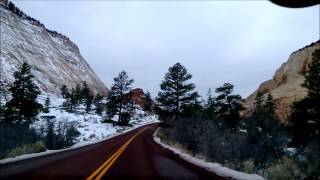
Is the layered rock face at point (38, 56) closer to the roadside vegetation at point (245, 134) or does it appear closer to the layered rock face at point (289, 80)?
the layered rock face at point (289, 80)

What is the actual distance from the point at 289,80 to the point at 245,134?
7996cm

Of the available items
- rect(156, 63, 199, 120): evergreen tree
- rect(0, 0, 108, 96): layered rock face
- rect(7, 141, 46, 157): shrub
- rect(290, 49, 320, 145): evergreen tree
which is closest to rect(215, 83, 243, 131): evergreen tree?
rect(156, 63, 199, 120): evergreen tree

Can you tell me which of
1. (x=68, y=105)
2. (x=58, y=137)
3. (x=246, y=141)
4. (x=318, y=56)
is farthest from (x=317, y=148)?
(x=68, y=105)

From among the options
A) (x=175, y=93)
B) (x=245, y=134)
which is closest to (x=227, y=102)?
(x=175, y=93)

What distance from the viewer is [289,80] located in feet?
309

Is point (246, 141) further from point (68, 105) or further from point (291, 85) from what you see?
point (68, 105)

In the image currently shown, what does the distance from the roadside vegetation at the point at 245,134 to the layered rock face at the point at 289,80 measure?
19935 mm

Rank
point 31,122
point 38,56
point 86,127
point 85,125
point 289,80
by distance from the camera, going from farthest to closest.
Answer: point 38,56, point 289,80, point 85,125, point 86,127, point 31,122

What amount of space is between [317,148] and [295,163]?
89 cm

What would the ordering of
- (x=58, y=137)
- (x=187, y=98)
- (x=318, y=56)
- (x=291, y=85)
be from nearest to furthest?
(x=58, y=137) < (x=318, y=56) < (x=187, y=98) < (x=291, y=85)

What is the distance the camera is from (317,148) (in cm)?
891

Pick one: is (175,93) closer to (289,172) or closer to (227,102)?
(227,102)

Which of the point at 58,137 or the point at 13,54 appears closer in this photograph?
the point at 58,137

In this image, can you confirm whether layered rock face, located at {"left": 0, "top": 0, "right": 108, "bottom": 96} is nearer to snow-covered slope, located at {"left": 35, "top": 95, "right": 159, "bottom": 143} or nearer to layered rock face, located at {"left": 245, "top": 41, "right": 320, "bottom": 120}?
snow-covered slope, located at {"left": 35, "top": 95, "right": 159, "bottom": 143}
